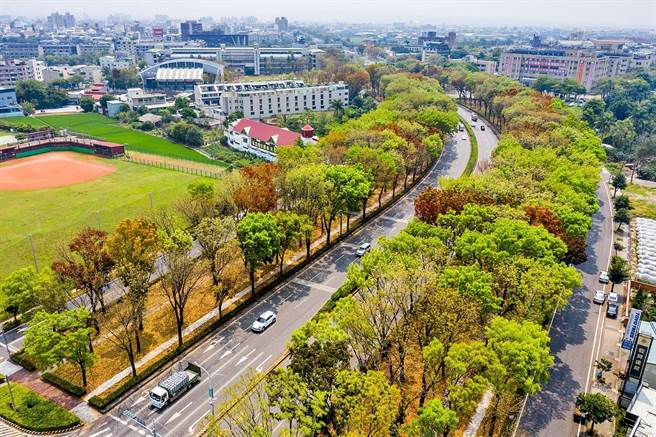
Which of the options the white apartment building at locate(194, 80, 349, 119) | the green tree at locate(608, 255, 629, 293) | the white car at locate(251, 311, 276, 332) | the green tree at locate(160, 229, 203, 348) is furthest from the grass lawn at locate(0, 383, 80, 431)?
the white apartment building at locate(194, 80, 349, 119)

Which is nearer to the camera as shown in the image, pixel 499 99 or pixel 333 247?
pixel 333 247

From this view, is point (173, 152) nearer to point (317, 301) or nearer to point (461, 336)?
point (317, 301)

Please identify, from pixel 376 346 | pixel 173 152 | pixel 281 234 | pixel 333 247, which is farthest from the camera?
pixel 173 152

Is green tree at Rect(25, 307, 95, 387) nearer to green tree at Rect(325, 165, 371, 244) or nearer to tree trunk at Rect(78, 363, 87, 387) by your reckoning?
tree trunk at Rect(78, 363, 87, 387)

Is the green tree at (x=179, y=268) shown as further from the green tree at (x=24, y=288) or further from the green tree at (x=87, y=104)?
the green tree at (x=87, y=104)

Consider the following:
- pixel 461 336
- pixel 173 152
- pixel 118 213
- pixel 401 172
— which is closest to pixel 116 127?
pixel 173 152

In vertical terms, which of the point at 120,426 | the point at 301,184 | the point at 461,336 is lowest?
the point at 120,426
